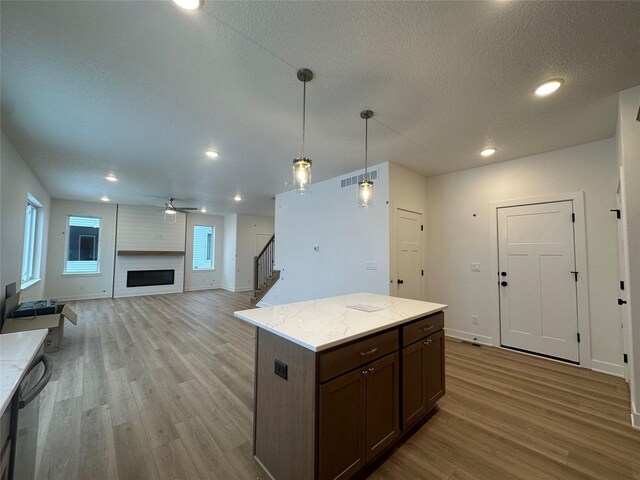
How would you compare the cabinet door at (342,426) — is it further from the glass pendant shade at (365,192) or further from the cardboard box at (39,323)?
the cardboard box at (39,323)

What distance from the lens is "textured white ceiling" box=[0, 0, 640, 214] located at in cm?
166

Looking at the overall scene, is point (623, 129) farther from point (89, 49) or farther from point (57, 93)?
point (57, 93)

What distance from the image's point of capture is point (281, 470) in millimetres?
1631

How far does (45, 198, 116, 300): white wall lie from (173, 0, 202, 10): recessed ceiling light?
8720 mm

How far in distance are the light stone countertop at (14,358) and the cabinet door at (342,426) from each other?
1270 mm

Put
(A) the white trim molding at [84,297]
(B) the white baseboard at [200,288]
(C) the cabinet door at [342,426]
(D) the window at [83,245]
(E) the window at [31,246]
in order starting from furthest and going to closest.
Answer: (B) the white baseboard at [200,288]
(D) the window at [83,245]
(A) the white trim molding at [84,297]
(E) the window at [31,246]
(C) the cabinet door at [342,426]

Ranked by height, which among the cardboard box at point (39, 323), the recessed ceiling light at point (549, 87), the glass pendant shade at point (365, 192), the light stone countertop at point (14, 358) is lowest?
the cardboard box at point (39, 323)

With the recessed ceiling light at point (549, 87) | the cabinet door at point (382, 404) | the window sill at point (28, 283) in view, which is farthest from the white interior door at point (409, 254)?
the window sill at point (28, 283)

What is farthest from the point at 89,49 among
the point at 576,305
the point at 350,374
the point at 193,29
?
the point at 576,305

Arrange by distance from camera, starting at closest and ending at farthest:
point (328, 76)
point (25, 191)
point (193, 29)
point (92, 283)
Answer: point (193, 29)
point (328, 76)
point (25, 191)
point (92, 283)

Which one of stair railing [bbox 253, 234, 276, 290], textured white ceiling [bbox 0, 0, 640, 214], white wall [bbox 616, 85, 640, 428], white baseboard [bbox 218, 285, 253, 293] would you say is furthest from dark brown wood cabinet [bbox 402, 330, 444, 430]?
white baseboard [bbox 218, 285, 253, 293]

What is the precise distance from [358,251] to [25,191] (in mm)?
5799

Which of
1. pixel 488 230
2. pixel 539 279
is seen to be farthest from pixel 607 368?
pixel 488 230

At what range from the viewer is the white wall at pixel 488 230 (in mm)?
3262
